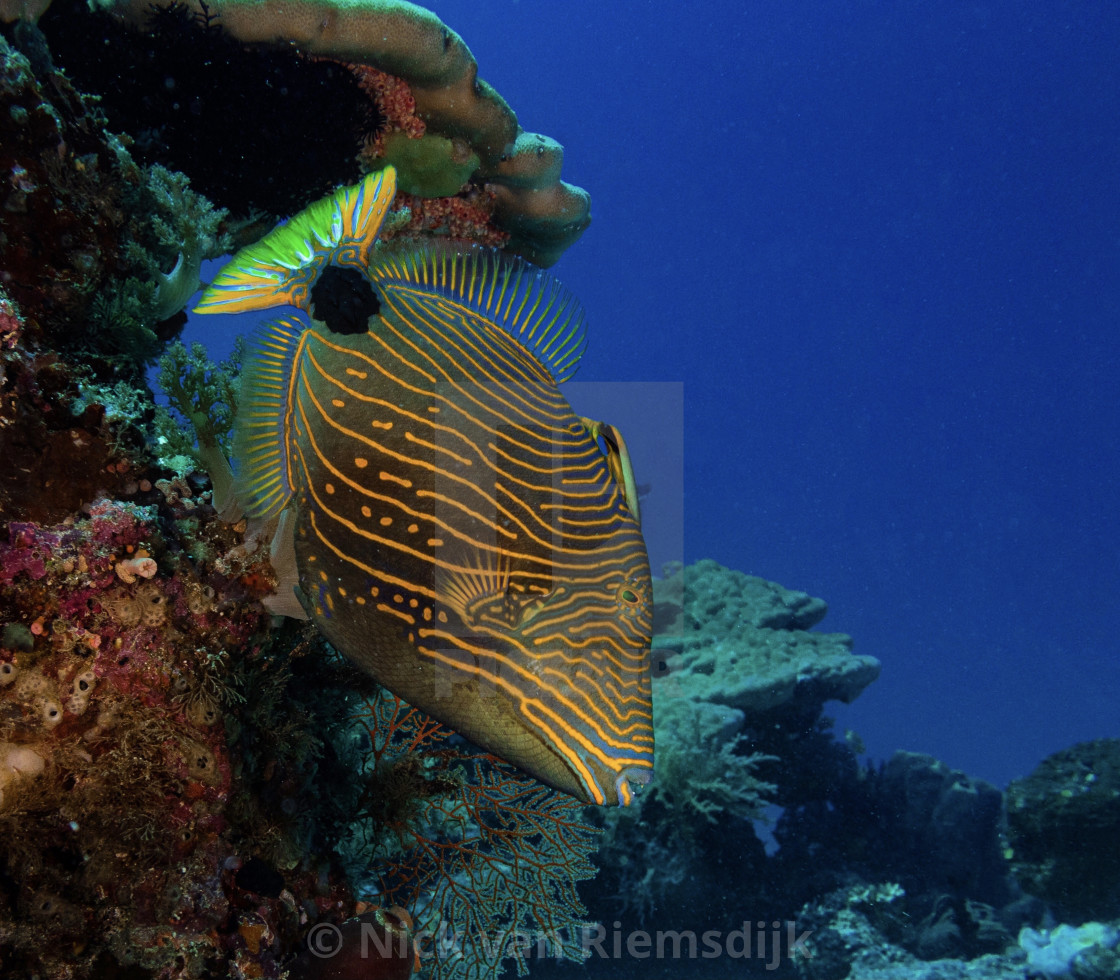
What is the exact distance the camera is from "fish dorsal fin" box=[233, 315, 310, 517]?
2.09 metres

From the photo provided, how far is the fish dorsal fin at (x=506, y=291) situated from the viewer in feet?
7.08

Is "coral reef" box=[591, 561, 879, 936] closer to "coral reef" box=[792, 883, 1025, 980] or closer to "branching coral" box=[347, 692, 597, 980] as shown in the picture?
"coral reef" box=[792, 883, 1025, 980]

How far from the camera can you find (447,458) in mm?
1814

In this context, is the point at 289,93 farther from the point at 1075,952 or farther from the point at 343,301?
the point at 1075,952

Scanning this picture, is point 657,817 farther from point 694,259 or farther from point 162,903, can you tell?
point 694,259

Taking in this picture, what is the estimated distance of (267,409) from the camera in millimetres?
2092

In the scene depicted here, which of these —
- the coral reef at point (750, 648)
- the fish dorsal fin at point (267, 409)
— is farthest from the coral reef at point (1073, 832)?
the fish dorsal fin at point (267, 409)

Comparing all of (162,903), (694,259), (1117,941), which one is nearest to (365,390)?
(162,903)

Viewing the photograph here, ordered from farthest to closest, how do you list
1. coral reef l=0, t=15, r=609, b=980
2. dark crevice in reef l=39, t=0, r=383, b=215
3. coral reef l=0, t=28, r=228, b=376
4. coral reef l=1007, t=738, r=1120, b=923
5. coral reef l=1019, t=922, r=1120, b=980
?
1. coral reef l=1007, t=738, r=1120, b=923
2. coral reef l=1019, t=922, r=1120, b=980
3. dark crevice in reef l=39, t=0, r=383, b=215
4. coral reef l=0, t=28, r=228, b=376
5. coral reef l=0, t=15, r=609, b=980

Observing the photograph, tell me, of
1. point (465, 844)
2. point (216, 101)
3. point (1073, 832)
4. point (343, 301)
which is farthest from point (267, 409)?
point (1073, 832)

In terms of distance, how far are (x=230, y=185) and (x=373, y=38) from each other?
4.27 ft

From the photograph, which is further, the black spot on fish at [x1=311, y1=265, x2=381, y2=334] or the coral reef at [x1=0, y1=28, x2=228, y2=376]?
the coral reef at [x1=0, y1=28, x2=228, y2=376]

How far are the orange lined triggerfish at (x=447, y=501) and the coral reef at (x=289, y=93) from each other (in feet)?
8.05

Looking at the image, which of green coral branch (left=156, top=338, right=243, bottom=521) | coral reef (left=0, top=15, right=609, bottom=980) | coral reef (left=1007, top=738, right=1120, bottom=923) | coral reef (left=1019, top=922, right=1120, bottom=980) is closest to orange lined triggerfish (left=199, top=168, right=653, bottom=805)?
green coral branch (left=156, top=338, right=243, bottom=521)
